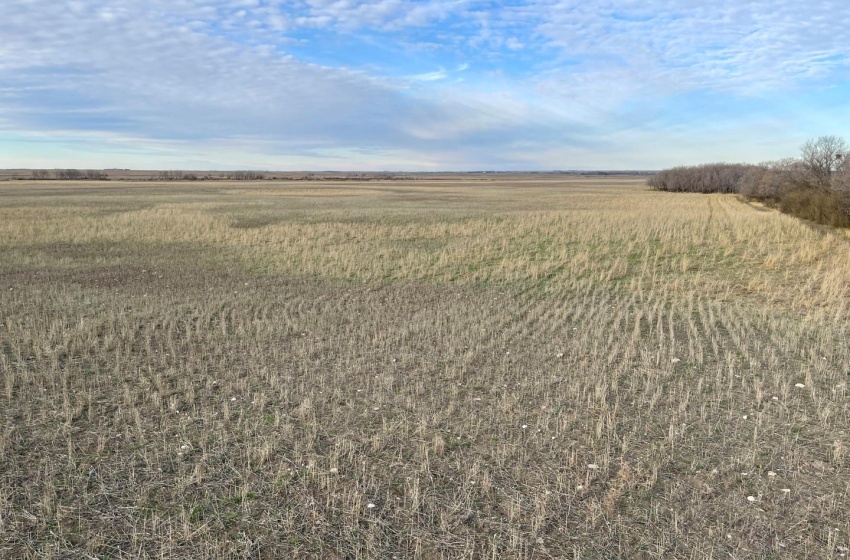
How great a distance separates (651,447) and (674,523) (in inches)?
62.8

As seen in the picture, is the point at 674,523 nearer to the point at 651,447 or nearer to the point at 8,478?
the point at 651,447

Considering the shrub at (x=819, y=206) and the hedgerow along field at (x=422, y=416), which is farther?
the shrub at (x=819, y=206)

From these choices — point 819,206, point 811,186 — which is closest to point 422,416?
point 819,206

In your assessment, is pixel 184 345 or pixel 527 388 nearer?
pixel 527 388

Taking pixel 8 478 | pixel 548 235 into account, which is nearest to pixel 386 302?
pixel 8 478

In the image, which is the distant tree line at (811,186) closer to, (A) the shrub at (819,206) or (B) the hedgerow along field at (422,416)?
(A) the shrub at (819,206)

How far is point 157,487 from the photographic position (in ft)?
18.8

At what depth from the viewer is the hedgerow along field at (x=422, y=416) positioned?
200 inches

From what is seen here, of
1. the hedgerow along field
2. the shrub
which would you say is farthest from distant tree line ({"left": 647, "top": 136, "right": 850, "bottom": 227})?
the hedgerow along field

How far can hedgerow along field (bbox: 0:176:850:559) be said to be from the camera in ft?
16.7

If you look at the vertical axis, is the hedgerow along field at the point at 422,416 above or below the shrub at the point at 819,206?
below

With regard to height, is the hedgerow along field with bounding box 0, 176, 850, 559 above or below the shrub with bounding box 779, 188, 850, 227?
below

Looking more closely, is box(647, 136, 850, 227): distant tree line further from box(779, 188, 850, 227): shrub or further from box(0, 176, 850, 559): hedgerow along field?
box(0, 176, 850, 559): hedgerow along field

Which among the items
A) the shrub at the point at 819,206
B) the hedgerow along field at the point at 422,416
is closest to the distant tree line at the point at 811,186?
the shrub at the point at 819,206
